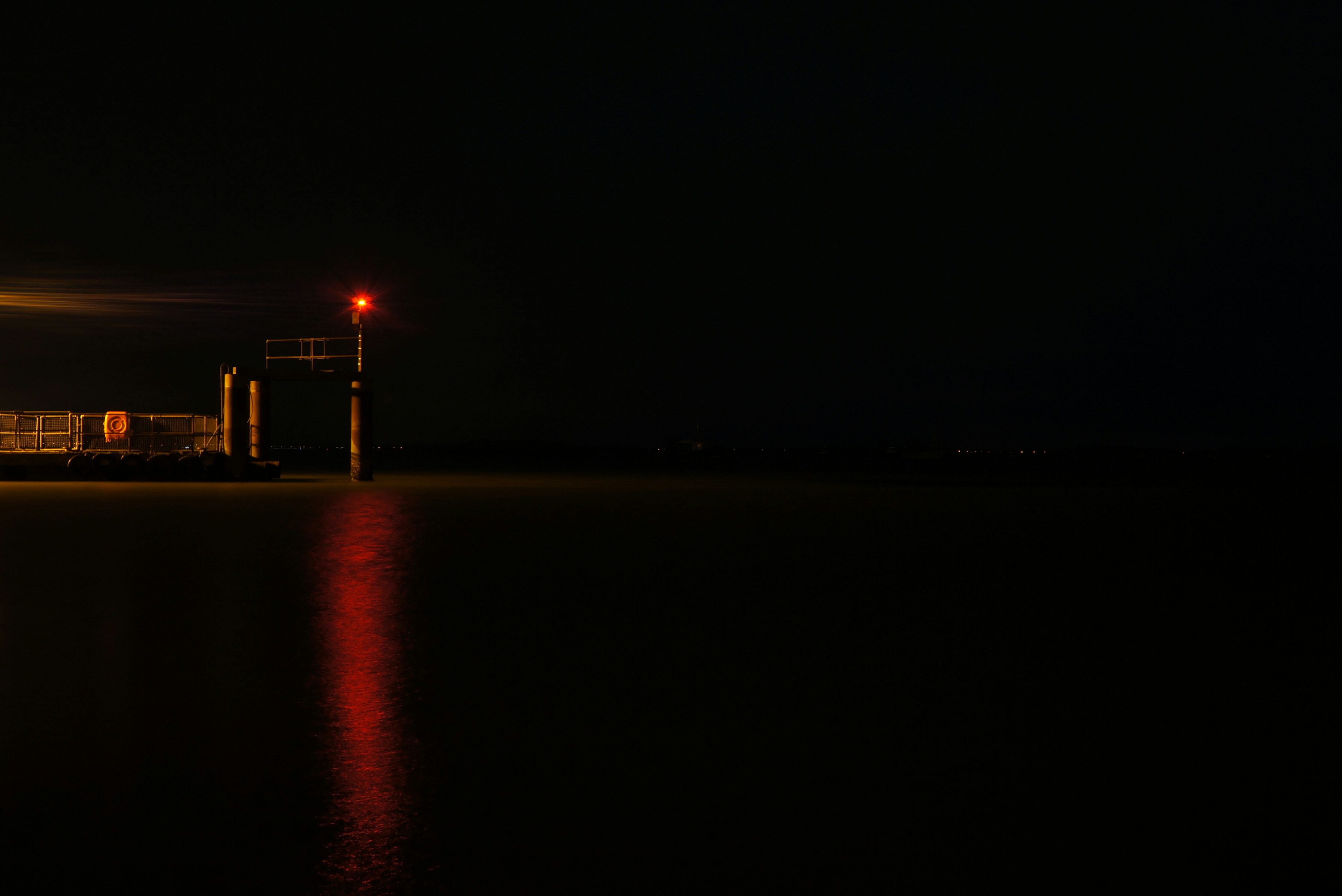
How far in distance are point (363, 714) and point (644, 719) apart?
197cm

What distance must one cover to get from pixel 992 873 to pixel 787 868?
0.93 metres

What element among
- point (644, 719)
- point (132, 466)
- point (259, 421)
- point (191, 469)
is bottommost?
point (644, 719)

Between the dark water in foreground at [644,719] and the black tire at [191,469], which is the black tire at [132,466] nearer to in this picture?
the black tire at [191,469]

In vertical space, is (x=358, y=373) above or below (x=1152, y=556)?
above

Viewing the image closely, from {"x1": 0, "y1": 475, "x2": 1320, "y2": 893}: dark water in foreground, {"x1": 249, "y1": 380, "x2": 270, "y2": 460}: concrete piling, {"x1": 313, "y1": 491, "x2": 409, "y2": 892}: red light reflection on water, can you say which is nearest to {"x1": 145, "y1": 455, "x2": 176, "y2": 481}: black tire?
{"x1": 249, "y1": 380, "x2": 270, "y2": 460}: concrete piling

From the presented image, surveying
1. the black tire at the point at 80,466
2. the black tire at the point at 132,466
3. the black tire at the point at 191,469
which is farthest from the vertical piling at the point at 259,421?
the black tire at the point at 80,466

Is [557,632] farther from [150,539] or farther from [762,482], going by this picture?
[762,482]

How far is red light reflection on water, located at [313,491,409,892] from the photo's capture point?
5.20m

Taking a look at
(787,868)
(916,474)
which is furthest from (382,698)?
(916,474)

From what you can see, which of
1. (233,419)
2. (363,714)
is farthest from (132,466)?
(363,714)

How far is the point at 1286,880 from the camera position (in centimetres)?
504

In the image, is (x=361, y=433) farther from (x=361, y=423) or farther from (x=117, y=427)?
(x=117, y=427)

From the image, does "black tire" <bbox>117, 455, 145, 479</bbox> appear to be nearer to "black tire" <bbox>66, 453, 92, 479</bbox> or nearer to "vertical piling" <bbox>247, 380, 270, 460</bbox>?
"black tire" <bbox>66, 453, 92, 479</bbox>

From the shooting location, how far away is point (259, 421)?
49406mm
